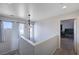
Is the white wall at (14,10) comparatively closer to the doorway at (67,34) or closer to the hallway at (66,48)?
the doorway at (67,34)

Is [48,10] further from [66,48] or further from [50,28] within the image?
[66,48]

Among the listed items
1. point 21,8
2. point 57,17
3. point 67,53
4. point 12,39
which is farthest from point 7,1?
point 67,53

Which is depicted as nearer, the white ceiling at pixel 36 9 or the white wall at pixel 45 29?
the white ceiling at pixel 36 9

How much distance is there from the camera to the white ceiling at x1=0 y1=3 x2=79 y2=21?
5.01ft

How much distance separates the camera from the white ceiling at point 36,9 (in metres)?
1.53

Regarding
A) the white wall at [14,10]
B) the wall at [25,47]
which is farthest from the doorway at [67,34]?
the white wall at [14,10]

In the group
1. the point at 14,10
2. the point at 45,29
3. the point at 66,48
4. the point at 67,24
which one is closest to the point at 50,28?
the point at 45,29

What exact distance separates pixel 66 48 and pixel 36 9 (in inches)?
28.7

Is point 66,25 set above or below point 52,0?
below

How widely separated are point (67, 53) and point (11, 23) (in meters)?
0.92

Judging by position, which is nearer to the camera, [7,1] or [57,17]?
[7,1]

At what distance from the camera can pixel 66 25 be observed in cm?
161

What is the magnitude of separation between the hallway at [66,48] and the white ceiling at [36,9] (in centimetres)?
42
